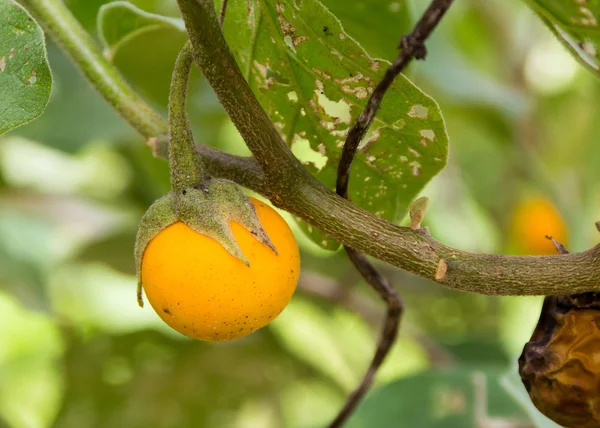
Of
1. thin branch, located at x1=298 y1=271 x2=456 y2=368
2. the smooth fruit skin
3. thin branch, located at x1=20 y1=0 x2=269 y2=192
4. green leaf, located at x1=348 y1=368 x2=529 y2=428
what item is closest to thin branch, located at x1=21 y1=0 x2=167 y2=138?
thin branch, located at x1=20 y1=0 x2=269 y2=192

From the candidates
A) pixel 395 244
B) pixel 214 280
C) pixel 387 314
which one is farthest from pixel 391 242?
pixel 387 314

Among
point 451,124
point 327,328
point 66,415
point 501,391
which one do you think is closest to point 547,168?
point 451,124

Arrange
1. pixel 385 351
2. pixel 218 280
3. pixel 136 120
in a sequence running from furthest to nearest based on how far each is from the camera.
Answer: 1. pixel 385 351
2. pixel 136 120
3. pixel 218 280

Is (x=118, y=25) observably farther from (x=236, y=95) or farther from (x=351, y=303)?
(x=351, y=303)

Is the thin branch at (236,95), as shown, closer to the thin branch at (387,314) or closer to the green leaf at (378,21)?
the thin branch at (387,314)

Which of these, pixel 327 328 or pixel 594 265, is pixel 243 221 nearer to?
pixel 594 265
